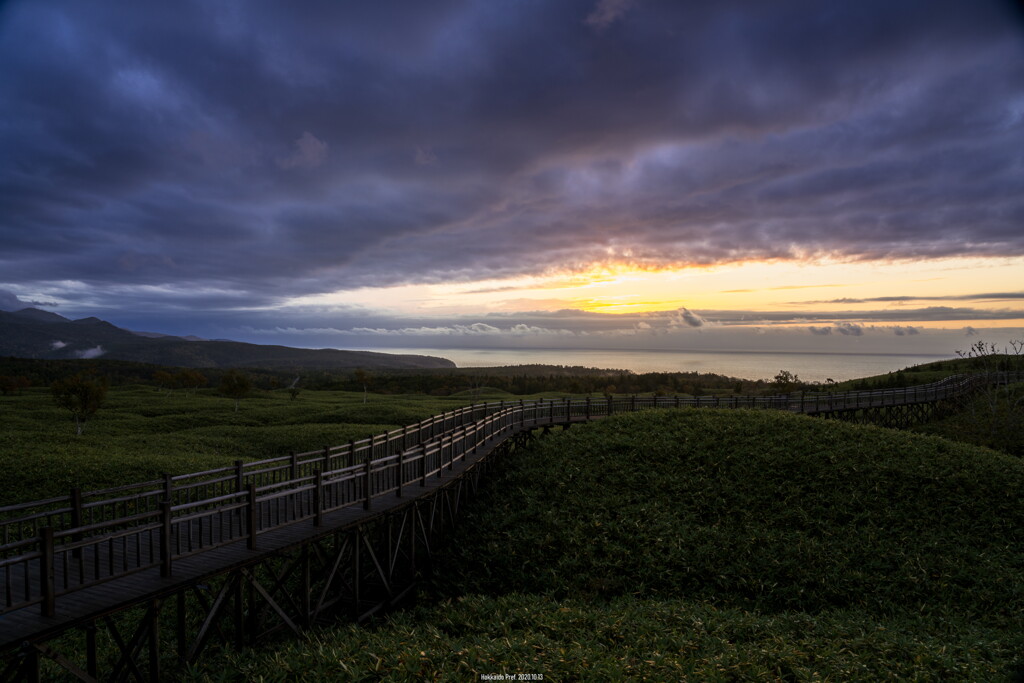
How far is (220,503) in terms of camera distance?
51.9 ft

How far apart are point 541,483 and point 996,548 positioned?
15081 millimetres

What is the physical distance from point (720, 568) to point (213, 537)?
1379 centimetres

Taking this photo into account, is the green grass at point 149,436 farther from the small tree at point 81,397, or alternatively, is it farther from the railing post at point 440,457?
the railing post at point 440,457

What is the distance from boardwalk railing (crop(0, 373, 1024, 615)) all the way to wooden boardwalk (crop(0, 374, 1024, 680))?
5cm

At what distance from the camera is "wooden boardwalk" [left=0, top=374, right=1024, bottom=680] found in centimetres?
819

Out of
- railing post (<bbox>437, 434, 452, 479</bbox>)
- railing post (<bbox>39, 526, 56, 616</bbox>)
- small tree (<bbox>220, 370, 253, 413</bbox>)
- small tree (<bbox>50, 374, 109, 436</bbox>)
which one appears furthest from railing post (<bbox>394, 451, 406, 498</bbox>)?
small tree (<bbox>220, 370, 253, 413</bbox>)

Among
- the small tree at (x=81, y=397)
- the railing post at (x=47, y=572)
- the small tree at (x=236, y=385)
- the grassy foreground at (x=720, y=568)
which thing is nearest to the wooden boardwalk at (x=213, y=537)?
the railing post at (x=47, y=572)

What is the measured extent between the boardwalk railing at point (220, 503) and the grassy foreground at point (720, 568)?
241cm

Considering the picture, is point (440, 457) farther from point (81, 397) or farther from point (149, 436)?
point (81, 397)

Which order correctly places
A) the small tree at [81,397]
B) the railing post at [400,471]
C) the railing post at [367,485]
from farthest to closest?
1. the small tree at [81,397]
2. the railing post at [400,471]
3. the railing post at [367,485]

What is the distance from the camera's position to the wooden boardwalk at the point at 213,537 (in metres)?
8.19

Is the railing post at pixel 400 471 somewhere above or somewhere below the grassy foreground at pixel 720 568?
above

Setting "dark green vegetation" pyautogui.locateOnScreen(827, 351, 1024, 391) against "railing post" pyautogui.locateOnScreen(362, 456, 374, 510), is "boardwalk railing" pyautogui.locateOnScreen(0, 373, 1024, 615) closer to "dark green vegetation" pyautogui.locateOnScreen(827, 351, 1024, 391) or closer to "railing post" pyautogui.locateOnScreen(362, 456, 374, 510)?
"railing post" pyautogui.locateOnScreen(362, 456, 374, 510)

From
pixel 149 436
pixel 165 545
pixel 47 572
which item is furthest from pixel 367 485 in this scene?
pixel 149 436
